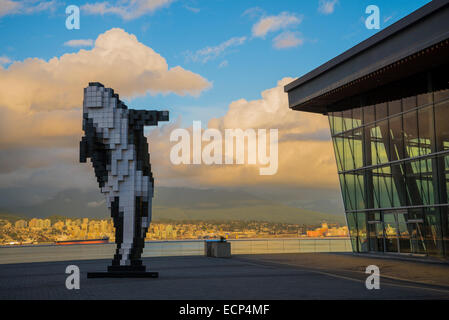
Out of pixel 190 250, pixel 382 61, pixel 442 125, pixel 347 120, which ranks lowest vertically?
pixel 190 250

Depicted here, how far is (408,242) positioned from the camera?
27.5 metres

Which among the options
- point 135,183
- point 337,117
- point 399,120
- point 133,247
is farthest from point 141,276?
point 337,117

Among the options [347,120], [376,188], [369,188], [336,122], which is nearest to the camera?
[376,188]

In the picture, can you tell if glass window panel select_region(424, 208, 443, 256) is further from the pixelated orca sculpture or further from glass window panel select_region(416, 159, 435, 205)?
the pixelated orca sculpture

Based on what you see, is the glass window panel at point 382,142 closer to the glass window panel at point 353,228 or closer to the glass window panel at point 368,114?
the glass window panel at point 368,114

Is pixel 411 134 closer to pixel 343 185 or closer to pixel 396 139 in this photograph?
pixel 396 139

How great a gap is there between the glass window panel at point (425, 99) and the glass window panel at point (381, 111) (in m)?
2.78

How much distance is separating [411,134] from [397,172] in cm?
263

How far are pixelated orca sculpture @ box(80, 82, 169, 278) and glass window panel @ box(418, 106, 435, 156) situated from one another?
15.8 metres

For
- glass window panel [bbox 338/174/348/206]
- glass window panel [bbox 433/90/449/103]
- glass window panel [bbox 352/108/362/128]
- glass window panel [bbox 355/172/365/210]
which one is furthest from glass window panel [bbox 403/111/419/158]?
glass window panel [bbox 338/174/348/206]

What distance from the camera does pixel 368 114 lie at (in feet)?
99.8

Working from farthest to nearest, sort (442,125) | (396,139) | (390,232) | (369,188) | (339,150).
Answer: (339,150) → (369,188) → (390,232) → (396,139) → (442,125)

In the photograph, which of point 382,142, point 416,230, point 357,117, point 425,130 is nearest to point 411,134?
point 425,130
